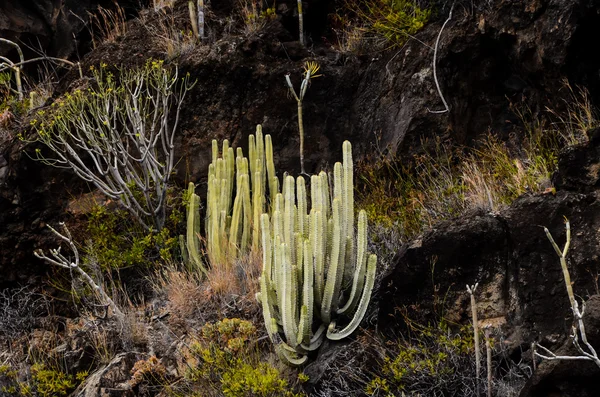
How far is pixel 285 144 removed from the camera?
33.3 ft

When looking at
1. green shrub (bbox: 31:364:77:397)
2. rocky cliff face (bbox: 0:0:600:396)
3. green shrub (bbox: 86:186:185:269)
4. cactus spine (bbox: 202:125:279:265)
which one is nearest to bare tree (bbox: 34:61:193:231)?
green shrub (bbox: 86:186:185:269)

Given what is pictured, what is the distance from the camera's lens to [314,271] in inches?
275

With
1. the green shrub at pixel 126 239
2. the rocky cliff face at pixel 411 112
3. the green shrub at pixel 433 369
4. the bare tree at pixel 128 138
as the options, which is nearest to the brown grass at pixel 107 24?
the rocky cliff face at pixel 411 112

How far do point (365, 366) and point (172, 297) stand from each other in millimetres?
2677

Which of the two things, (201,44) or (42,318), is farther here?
(201,44)

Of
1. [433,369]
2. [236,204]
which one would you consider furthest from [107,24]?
[433,369]

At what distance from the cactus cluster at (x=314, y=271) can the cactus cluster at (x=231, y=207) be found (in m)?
1.33

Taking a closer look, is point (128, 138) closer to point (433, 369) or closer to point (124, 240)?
point (124, 240)

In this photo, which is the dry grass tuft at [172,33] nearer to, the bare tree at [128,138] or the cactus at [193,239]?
the bare tree at [128,138]

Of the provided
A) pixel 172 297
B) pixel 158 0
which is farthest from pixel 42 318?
pixel 158 0

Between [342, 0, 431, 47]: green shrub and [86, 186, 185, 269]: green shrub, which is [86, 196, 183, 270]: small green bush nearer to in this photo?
[86, 186, 185, 269]: green shrub

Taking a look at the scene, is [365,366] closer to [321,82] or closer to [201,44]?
[321,82]

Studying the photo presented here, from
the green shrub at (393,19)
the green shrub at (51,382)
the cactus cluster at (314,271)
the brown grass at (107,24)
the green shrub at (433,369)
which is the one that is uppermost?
the brown grass at (107,24)

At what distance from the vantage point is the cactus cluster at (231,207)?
28.2ft
